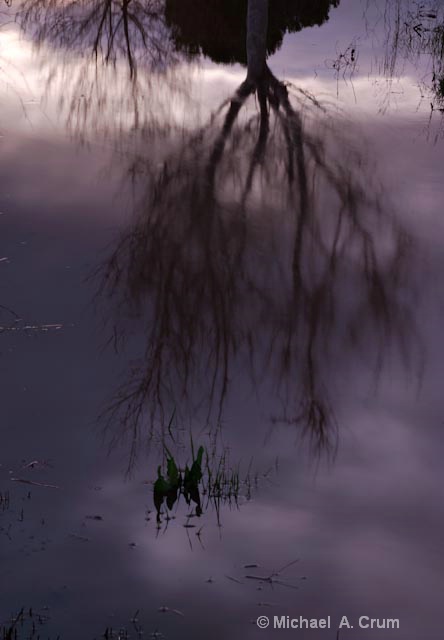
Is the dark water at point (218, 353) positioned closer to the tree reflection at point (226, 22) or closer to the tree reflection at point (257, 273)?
the tree reflection at point (257, 273)

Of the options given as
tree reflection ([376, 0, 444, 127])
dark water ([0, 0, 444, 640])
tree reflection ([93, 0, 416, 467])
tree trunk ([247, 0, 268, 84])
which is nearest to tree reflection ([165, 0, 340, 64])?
tree trunk ([247, 0, 268, 84])

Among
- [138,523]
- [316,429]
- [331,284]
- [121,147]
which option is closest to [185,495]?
[138,523]

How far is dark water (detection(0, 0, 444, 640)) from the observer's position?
15.2 feet

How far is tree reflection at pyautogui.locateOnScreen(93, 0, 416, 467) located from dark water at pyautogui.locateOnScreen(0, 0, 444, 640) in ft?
0.09

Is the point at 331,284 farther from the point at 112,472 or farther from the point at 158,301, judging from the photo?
the point at 112,472

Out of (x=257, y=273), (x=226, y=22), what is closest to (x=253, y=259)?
(x=257, y=273)

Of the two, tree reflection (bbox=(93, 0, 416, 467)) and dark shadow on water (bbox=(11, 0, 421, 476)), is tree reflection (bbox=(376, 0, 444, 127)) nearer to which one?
dark shadow on water (bbox=(11, 0, 421, 476))

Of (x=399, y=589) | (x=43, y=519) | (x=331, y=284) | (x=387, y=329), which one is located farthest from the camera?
(x=331, y=284)

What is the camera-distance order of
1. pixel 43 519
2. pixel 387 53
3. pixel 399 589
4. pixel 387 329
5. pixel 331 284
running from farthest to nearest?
1. pixel 387 53
2. pixel 331 284
3. pixel 387 329
4. pixel 43 519
5. pixel 399 589

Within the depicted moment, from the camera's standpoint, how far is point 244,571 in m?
4.68

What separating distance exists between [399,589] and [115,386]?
7.94 ft

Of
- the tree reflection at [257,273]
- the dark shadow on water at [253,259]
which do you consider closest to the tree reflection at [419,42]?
the dark shadow on water at [253,259]

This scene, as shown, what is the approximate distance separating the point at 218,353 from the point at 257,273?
160cm

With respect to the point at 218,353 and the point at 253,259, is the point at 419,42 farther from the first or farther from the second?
the point at 218,353
